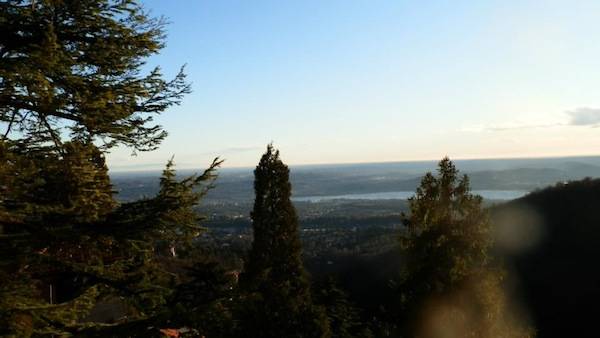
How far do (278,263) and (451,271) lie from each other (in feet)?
28.0

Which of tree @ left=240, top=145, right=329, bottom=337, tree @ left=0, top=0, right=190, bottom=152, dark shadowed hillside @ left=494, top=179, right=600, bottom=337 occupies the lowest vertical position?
dark shadowed hillside @ left=494, top=179, right=600, bottom=337

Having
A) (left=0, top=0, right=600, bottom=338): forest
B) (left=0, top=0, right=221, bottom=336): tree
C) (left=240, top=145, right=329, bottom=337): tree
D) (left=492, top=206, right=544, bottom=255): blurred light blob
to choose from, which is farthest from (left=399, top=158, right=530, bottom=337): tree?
(left=492, top=206, right=544, bottom=255): blurred light blob

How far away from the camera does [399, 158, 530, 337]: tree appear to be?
9.09m

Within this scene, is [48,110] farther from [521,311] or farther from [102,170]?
[521,311]

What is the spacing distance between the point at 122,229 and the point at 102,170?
82cm

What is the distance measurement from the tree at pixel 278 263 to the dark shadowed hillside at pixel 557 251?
30993 mm

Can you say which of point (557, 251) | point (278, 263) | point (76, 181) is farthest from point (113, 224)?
point (557, 251)

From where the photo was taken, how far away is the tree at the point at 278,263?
15852 millimetres

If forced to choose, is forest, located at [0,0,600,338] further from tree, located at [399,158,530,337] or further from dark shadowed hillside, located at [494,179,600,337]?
dark shadowed hillside, located at [494,179,600,337]

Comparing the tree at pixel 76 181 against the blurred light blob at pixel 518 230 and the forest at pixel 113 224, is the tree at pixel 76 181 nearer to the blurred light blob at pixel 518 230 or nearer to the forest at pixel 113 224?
the forest at pixel 113 224

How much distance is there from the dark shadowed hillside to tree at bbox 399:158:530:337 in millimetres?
35126

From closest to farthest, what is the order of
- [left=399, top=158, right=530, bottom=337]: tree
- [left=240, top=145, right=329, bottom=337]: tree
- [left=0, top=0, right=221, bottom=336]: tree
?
[left=0, top=0, right=221, bottom=336]: tree
[left=399, top=158, right=530, bottom=337]: tree
[left=240, top=145, right=329, bottom=337]: tree

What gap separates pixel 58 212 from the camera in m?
5.88

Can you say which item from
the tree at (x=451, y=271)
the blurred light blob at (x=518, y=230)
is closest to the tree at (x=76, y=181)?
the tree at (x=451, y=271)
